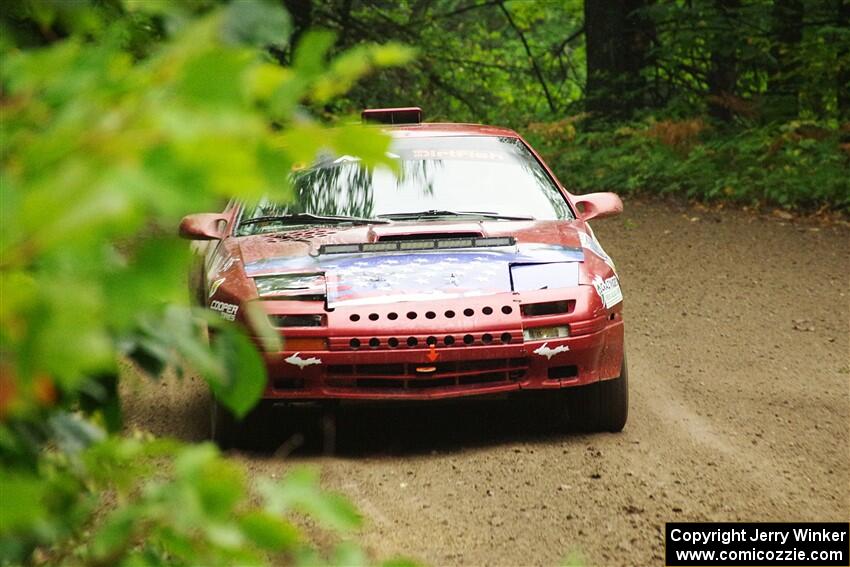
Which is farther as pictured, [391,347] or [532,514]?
[391,347]

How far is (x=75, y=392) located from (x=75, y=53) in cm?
55

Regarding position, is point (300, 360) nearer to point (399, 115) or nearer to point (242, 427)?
point (242, 427)

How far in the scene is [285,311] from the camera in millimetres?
5223

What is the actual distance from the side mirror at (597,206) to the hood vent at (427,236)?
3.07 ft

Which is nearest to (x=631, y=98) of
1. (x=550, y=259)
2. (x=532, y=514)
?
(x=550, y=259)

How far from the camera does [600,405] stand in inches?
226

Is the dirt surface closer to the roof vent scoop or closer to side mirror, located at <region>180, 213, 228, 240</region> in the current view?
side mirror, located at <region>180, 213, 228, 240</region>

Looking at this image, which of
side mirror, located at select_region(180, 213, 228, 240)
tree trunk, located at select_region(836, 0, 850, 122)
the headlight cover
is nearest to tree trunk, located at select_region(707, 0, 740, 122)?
tree trunk, located at select_region(836, 0, 850, 122)

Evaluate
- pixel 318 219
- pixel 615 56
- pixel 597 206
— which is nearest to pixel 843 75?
pixel 615 56

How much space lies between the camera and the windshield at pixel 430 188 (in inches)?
249

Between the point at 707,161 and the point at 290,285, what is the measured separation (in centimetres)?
1143

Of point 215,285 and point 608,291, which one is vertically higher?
point 215,285

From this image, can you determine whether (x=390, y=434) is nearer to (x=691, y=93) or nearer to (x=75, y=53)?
(x=75, y=53)

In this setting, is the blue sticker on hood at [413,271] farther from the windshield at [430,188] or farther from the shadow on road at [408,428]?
the windshield at [430,188]
